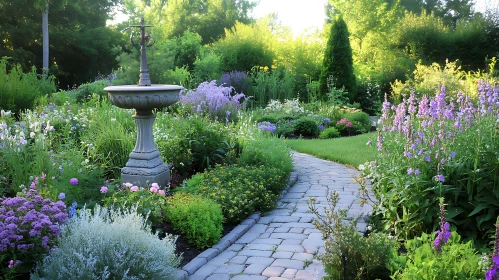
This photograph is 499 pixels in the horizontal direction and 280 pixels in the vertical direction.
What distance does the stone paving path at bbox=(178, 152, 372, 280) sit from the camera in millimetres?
3229

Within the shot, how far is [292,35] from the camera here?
58.7 ft

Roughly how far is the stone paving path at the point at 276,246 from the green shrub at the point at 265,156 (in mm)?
440

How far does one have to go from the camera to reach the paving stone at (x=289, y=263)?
3322 millimetres

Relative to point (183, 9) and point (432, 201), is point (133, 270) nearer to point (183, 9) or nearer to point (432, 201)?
point (432, 201)

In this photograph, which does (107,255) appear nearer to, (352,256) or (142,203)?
(142,203)

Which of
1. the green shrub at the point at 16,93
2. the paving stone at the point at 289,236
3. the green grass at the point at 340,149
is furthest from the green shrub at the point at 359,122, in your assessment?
the green shrub at the point at 16,93

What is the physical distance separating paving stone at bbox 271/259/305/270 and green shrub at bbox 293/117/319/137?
668 centimetres

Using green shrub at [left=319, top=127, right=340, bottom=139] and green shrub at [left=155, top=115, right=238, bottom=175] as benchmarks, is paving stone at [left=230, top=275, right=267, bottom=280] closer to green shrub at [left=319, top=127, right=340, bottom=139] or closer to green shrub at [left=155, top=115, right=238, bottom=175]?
green shrub at [left=155, top=115, right=238, bottom=175]

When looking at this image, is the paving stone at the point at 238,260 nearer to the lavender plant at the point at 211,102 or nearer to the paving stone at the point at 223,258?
the paving stone at the point at 223,258

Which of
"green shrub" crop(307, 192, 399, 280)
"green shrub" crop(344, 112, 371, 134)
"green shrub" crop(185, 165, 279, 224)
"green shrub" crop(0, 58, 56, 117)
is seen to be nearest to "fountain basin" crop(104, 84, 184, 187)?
"green shrub" crop(185, 165, 279, 224)

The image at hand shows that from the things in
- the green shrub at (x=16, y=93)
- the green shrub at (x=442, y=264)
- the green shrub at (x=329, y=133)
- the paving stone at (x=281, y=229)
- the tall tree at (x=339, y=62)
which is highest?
the tall tree at (x=339, y=62)

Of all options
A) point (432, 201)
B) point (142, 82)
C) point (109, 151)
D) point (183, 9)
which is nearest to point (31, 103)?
point (109, 151)

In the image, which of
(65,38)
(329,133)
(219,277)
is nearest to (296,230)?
(219,277)

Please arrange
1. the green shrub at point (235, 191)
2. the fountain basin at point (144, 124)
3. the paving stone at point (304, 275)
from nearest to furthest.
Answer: the paving stone at point (304, 275)
the green shrub at point (235, 191)
the fountain basin at point (144, 124)
